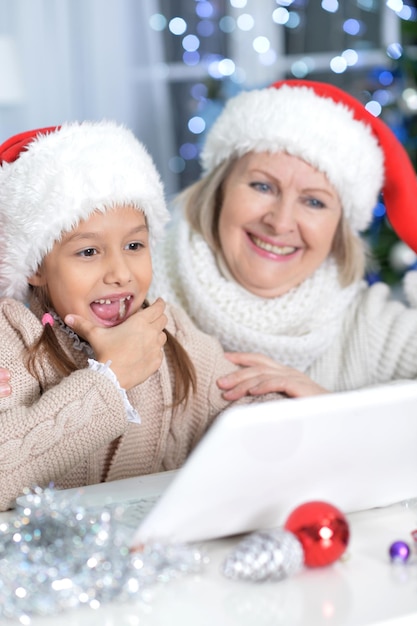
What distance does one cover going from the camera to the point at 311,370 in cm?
181

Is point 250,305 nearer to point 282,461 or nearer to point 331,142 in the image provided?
point 331,142

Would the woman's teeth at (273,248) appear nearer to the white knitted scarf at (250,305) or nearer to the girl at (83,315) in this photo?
the white knitted scarf at (250,305)

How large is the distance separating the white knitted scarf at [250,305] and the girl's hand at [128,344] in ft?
1.39

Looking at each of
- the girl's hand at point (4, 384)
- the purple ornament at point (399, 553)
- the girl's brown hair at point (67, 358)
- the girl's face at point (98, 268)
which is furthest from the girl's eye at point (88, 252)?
the purple ornament at point (399, 553)

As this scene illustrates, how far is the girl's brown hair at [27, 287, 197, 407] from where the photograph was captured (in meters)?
1.28

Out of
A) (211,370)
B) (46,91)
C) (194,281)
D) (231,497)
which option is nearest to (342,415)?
(231,497)

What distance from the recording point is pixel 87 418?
1155 mm

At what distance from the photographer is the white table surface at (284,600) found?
72 centimetres

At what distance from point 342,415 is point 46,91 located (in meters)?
3.06

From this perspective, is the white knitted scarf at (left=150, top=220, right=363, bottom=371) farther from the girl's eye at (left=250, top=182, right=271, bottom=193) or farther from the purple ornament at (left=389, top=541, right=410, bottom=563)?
the purple ornament at (left=389, top=541, right=410, bottom=563)

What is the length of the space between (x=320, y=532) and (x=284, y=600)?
8 cm

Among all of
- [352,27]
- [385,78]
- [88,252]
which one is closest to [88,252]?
[88,252]

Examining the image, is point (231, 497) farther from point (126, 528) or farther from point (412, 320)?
point (412, 320)

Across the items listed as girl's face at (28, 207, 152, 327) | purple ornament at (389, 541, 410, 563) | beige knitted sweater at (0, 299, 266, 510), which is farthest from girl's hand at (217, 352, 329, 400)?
purple ornament at (389, 541, 410, 563)
